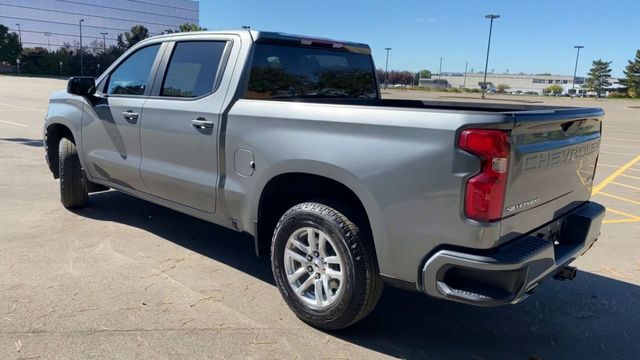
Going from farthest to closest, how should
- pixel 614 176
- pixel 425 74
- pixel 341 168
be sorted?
1. pixel 425 74
2. pixel 614 176
3. pixel 341 168

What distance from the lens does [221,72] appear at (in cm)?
395

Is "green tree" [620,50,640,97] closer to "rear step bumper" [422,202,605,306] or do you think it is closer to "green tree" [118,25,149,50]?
"green tree" [118,25,149,50]

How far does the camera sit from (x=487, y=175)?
8.46ft

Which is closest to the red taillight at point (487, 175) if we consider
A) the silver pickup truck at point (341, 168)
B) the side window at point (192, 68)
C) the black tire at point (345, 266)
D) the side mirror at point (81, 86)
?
the silver pickup truck at point (341, 168)

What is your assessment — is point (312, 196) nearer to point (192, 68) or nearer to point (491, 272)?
point (491, 272)

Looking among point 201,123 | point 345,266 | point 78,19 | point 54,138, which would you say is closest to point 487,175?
point 345,266

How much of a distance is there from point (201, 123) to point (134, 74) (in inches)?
52.1

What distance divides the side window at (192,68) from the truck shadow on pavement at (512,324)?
1.49 metres

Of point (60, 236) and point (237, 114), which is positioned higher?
point (237, 114)

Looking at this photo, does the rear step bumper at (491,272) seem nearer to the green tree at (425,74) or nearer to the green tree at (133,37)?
the green tree at (133,37)

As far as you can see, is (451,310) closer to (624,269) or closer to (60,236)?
(624,269)

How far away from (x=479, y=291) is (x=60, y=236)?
400 cm

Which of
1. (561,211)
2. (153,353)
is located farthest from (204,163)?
(561,211)

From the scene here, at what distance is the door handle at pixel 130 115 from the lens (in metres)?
4.55
